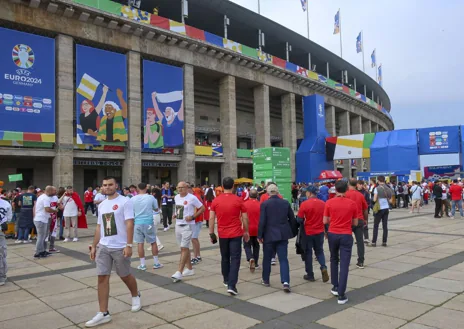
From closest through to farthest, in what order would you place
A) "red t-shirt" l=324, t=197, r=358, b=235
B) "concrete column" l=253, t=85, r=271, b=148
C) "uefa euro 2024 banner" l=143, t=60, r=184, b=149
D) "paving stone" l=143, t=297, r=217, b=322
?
"paving stone" l=143, t=297, r=217, b=322 → "red t-shirt" l=324, t=197, r=358, b=235 → "uefa euro 2024 banner" l=143, t=60, r=184, b=149 → "concrete column" l=253, t=85, r=271, b=148

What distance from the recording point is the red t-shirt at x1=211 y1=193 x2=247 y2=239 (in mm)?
5891

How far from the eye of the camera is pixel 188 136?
28.8 m

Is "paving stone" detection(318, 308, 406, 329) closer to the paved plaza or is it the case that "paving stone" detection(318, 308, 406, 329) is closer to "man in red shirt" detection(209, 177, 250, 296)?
the paved plaza

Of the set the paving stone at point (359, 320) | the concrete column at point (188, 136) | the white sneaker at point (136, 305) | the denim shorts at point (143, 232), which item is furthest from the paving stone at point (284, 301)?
the concrete column at point (188, 136)

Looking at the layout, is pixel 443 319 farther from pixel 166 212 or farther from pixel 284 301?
pixel 166 212

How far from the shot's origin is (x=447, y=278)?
6523mm

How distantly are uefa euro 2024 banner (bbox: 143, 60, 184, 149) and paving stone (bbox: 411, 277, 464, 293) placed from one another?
868 inches

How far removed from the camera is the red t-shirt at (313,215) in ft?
21.5

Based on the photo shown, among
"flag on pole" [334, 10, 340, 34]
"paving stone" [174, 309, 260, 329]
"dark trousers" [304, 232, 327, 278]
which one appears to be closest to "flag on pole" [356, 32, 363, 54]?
"flag on pole" [334, 10, 340, 34]

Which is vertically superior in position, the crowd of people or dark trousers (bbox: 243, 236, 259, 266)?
the crowd of people

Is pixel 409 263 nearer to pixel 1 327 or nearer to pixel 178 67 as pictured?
pixel 1 327

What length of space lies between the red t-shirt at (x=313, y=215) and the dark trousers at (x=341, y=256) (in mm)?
977

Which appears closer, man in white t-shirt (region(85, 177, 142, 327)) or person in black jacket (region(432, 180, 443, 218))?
man in white t-shirt (region(85, 177, 142, 327))

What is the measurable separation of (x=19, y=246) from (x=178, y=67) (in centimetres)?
2030
